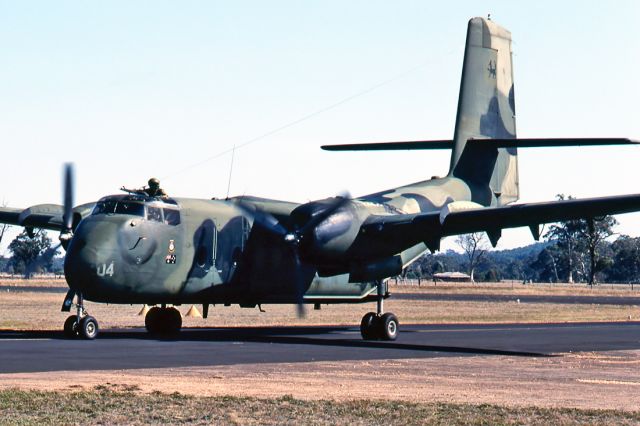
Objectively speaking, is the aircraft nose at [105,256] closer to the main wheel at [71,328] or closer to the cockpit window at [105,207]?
the cockpit window at [105,207]

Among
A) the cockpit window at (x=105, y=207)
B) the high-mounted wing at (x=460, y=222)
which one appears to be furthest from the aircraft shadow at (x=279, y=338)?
the cockpit window at (x=105, y=207)

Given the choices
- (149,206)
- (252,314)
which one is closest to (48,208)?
(149,206)

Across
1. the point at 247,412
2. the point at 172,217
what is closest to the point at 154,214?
the point at 172,217

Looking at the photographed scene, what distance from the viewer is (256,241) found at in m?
32.0

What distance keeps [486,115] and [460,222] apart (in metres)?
12.3

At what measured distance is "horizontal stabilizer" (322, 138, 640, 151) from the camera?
33.8 m

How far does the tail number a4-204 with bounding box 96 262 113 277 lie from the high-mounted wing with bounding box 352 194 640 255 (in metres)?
7.04

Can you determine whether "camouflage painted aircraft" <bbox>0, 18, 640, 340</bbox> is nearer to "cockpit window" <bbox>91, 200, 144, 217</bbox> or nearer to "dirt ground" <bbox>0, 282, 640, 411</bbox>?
"cockpit window" <bbox>91, 200, 144, 217</bbox>

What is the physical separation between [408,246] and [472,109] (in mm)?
11200

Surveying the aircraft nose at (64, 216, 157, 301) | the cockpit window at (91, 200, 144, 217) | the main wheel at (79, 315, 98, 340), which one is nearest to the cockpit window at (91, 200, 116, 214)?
the cockpit window at (91, 200, 144, 217)

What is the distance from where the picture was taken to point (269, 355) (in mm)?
25328

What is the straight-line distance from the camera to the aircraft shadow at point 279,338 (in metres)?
28.1

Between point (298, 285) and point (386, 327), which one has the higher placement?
point (298, 285)

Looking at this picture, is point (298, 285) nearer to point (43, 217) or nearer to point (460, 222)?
point (460, 222)
